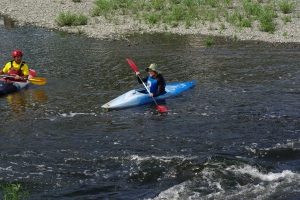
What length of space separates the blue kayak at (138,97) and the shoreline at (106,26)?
7.24 meters

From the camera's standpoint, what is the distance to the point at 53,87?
14.0 meters

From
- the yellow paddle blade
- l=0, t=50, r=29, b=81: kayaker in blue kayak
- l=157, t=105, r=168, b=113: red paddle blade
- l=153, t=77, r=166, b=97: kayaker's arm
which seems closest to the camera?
l=157, t=105, r=168, b=113: red paddle blade

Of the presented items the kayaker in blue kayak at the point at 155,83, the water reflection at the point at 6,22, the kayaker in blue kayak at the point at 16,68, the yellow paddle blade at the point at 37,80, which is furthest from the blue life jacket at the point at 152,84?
the water reflection at the point at 6,22

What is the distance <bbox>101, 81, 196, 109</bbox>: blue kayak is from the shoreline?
7.24 metres

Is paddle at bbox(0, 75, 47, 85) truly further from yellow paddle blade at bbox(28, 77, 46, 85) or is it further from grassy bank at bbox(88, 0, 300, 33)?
grassy bank at bbox(88, 0, 300, 33)

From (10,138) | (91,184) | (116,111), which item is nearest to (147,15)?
(116,111)

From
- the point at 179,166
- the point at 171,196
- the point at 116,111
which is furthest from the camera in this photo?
the point at 116,111

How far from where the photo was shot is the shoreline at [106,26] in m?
20.1

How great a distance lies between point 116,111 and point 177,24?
11029 millimetres

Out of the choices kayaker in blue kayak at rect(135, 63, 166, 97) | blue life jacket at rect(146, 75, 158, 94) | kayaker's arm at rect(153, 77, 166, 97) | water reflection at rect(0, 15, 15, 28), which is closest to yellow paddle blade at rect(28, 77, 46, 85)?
kayaker in blue kayak at rect(135, 63, 166, 97)

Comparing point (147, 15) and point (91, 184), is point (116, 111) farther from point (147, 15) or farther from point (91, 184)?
point (147, 15)

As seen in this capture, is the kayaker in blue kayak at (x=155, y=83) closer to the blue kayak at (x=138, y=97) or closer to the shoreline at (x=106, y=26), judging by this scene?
the blue kayak at (x=138, y=97)

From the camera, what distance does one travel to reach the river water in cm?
819

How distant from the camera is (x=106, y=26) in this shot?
22484 millimetres
